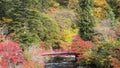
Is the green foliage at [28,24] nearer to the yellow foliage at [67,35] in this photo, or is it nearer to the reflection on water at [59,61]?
the yellow foliage at [67,35]

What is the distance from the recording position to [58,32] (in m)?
47.7

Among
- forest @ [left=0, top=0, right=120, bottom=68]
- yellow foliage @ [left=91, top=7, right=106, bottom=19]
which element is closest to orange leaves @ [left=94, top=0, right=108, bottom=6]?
forest @ [left=0, top=0, right=120, bottom=68]

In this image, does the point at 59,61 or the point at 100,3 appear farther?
the point at 100,3

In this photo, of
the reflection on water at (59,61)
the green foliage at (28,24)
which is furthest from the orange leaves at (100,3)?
the green foliage at (28,24)

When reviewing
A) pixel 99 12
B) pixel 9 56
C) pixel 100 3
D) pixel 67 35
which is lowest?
pixel 9 56

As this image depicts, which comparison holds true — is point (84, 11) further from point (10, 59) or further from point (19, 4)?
point (10, 59)

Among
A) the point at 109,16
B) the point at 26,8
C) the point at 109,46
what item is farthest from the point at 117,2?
the point at 109,46

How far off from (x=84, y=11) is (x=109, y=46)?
55.3ft

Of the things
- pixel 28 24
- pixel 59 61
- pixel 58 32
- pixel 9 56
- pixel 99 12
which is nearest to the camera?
pixel 9 56

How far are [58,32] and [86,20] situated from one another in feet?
20.2

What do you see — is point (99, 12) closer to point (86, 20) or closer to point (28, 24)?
point (86, 20)

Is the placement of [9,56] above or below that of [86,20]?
below

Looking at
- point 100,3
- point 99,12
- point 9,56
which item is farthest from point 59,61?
point 9,56

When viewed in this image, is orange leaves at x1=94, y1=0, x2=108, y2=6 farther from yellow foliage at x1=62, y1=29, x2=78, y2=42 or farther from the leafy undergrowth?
the leafy undergrowth
